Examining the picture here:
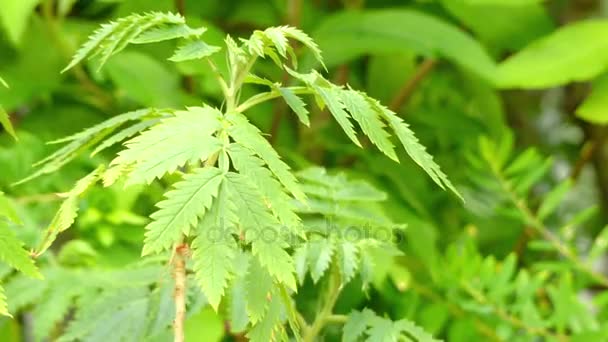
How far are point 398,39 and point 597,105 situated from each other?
0.18 meters

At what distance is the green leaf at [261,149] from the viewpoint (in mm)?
297

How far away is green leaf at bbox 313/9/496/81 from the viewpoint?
2.38 ft

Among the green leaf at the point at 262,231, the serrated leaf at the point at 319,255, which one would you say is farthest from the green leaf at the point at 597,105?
the green leaf at the point at 262,231

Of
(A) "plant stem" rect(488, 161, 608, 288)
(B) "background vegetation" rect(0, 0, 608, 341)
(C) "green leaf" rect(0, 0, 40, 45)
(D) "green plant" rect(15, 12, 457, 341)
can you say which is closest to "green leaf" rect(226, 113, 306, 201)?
(D) "green plant" rect(15, 12, 457, 341)

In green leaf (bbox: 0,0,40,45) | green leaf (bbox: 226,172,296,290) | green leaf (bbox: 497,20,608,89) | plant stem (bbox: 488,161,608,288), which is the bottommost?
green leaf (bbox: 226,172,296,290)

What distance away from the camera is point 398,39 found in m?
0.73

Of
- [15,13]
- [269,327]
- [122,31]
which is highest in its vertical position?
[15,13]

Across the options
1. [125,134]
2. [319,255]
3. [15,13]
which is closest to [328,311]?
[319,255]

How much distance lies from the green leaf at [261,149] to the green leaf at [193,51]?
27 millimetres

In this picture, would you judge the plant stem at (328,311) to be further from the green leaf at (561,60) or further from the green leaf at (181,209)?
the green leaf at (561,60)

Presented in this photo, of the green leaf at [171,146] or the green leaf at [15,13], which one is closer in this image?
the green leaf at [171,146]

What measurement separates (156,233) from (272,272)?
0.04 m

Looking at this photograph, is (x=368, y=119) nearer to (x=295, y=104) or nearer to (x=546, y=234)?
(x=295, y=104)

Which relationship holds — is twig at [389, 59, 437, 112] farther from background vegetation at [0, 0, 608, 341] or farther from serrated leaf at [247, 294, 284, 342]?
serrated leaf at [247, 294, 284, 342]
